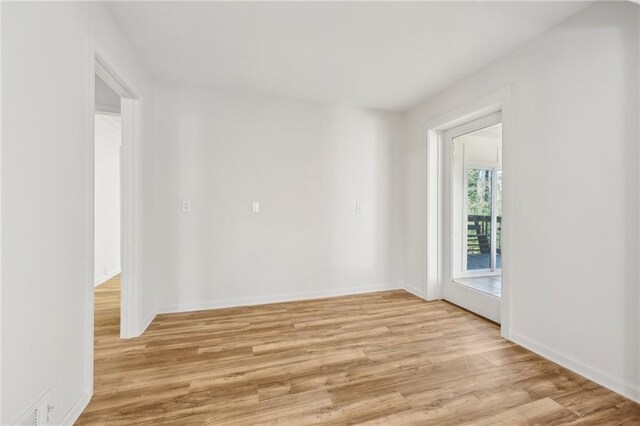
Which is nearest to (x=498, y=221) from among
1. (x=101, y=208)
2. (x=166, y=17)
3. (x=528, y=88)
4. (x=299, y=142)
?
(x=528, y=88)

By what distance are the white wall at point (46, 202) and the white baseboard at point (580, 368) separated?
306 centimetres

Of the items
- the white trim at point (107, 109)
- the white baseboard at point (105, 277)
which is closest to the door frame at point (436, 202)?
the white trim at point (107, 109)

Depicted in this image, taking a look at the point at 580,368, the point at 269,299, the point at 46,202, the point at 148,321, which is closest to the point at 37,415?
the point at 46,202

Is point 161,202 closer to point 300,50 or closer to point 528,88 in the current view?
point 300,50

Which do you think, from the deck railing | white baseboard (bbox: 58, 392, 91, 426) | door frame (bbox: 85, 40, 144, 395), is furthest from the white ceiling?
white baseboard (bbox: 58, 392, 91, 426)

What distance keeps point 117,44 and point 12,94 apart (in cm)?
124

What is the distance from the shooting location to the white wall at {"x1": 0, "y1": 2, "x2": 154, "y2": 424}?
1079mm

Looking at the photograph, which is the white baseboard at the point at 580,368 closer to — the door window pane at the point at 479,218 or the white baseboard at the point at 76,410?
the door window pane at the point at 479,218

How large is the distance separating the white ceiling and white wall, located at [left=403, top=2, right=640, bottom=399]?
0.28 meters

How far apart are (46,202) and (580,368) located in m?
3.27

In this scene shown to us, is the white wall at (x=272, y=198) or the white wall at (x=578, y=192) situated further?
the white wall at (x=272, y=198)

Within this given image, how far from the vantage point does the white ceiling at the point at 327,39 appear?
6.16 feet

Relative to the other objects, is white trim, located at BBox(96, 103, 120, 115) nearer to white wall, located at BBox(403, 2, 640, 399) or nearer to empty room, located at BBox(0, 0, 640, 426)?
empty room, located at BBox(0, 0, 640, 426)

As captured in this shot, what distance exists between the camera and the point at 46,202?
4.19 ft
